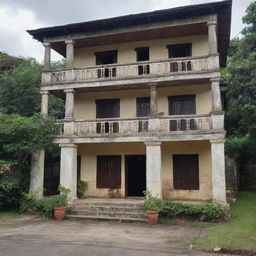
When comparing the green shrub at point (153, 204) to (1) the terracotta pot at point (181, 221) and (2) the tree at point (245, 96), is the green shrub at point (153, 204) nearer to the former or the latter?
(1) the terracotta pot at point (181, 221)

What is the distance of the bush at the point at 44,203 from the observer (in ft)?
44.2

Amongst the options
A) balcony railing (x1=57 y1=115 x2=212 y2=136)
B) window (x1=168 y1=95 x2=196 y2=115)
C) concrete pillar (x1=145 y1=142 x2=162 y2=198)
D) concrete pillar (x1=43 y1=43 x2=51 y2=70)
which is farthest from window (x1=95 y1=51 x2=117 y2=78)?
concrete pillar (x1=145 y1=142 x2=162 y2=198)

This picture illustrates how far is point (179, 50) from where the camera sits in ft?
53.4

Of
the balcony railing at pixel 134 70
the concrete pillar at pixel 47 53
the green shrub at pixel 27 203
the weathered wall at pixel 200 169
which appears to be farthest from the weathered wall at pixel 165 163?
the concrete pillar at pixel 47 53

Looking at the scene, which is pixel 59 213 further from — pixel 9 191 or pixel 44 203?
pixel 9 191

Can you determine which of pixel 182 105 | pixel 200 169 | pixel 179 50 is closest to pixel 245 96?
pixel 182 105

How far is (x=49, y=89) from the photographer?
51.5 ft

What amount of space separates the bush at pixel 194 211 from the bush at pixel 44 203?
469 centimetres

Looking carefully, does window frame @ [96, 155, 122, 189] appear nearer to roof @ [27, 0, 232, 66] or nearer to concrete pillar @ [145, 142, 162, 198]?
concrete pillar @ [145, 142, 162, 198]

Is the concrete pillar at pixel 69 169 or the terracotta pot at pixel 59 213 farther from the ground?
the concrete pillar at pixel 69 169

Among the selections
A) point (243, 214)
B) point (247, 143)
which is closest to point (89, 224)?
point (243, 214)

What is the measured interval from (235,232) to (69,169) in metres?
8.31

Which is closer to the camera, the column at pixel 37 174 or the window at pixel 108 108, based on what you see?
the column at pixel 37 174

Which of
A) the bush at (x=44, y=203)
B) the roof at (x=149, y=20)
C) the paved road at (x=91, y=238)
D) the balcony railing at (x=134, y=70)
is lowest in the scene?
the paved road at (x=91, y=238)
